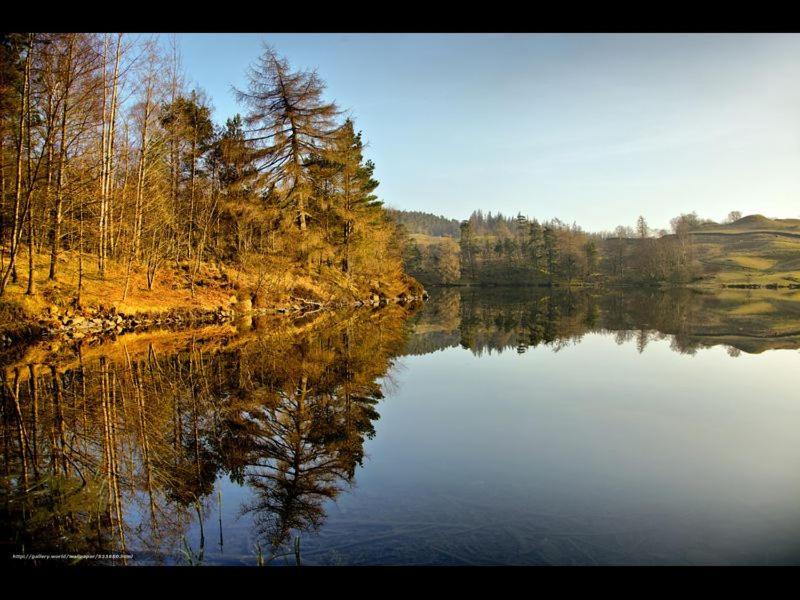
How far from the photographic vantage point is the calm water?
13.2 ft

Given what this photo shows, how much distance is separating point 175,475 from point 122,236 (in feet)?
75.6

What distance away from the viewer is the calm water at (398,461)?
158 inches

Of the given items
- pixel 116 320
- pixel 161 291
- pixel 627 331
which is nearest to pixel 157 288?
pixel 161 291

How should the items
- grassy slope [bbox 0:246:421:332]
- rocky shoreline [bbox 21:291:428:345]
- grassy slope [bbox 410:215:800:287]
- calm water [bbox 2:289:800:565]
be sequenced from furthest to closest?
1. grassy slope [bbox 410:215:800:287]
2. grassy slope [bbox 0:246:421:332]
3. rocky shoreline [bbox 21:291:428:345]
4. calm water [bbox 2:289:800:565]

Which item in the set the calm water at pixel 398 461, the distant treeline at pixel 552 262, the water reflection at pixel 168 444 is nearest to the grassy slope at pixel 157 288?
the calm water at pixel 398 461

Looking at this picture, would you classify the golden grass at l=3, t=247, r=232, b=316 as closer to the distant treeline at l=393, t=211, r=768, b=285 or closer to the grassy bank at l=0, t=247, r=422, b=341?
the grassy bank at l=0, t=247, r=422, b=341

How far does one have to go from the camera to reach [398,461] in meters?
5.99

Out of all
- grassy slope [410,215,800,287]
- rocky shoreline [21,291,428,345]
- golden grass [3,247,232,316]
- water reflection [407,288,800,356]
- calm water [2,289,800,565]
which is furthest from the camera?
grassy slope [410,215,800,287]

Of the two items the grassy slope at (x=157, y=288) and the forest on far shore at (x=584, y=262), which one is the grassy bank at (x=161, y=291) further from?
the forest on far shore at (x=584, y=262)

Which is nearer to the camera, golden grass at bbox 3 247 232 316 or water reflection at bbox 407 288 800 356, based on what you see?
water reflection at bbox 407 288 800 356

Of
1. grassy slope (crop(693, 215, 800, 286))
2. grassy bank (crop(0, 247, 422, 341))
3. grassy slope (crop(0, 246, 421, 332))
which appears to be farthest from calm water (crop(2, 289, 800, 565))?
grassy slope (crop(693, 215, 800, 286))

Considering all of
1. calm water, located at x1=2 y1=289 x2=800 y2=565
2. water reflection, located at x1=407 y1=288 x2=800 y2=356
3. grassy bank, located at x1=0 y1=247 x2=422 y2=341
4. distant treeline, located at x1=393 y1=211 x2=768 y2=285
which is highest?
distant treeline, located at x1=393 y1=211 x2=768 y2=285

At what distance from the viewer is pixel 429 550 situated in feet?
12.8

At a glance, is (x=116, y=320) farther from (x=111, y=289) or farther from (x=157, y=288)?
(x=157, y=288)
